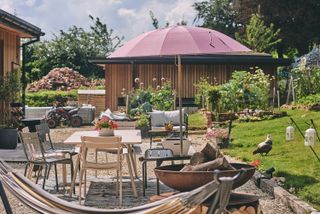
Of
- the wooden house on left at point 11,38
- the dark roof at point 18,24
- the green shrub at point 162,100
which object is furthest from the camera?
the green shrub at point 162,100

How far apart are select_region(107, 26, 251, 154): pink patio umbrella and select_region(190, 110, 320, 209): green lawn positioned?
188cm

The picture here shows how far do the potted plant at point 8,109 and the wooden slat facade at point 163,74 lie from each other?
34.4 feet

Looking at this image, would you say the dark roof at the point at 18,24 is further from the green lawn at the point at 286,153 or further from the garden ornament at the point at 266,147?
the garden ornament at the point at 266,147

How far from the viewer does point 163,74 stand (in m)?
26.4

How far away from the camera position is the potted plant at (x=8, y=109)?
1419cm

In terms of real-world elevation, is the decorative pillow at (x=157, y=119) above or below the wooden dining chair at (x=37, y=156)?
above

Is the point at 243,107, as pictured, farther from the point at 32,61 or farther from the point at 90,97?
the point at 32,61

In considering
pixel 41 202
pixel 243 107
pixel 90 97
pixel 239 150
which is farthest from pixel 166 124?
pixel 90 97

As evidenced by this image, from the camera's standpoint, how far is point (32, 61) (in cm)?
4019

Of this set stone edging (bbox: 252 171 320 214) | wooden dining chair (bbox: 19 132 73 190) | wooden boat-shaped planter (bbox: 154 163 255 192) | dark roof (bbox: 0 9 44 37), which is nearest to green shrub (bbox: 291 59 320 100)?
dark roof (bbox: 0 9 44 37)

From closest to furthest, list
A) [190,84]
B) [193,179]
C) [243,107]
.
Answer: [193,179] < [243,107] < [190,84]

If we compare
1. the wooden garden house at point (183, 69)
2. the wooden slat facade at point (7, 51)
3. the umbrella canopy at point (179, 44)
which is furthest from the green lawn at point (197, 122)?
the umbrella canopy at point (179, 44)

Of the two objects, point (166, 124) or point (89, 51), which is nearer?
point (166, 124)

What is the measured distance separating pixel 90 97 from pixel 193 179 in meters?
22.4
